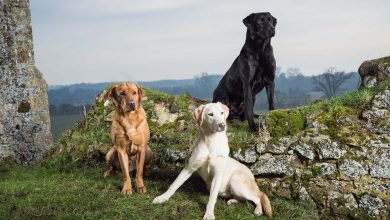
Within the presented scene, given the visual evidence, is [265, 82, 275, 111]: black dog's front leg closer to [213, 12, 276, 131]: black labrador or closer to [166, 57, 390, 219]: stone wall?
[213, 12, 276, 131]: black labrador

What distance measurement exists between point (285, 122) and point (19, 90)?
7.21m

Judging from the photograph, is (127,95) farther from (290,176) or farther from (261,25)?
(290,176)

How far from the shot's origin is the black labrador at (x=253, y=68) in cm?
791

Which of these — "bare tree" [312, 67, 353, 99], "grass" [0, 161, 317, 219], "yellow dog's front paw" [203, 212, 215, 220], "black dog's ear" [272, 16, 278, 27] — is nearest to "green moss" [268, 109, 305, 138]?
"grass" [0, 161, 317, 219]

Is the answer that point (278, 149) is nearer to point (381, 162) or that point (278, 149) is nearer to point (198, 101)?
point (381, 162)

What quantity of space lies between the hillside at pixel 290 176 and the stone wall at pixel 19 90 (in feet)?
12.6

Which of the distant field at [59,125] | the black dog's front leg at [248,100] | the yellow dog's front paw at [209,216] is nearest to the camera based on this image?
the yellow dog's front paw at [209,216]

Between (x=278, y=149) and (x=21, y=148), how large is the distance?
7388 millimetres

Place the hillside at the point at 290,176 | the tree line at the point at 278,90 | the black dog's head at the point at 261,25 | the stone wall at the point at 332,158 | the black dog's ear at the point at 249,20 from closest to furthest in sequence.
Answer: the hillside at the point at 290,176 → the stone wall at the point at 332,158 → the black dog's head at the point at 261,25 → the black dog's ear at the point at 249,20 → the tree line at the point at 278,90

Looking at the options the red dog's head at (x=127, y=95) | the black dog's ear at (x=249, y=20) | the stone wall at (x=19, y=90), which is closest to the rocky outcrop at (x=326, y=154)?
the black dog's ear at (x=249, y=20)

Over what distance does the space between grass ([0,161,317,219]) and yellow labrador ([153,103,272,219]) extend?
0.17 meters

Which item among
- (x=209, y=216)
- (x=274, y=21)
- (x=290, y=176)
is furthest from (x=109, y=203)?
(x=274, y=21)

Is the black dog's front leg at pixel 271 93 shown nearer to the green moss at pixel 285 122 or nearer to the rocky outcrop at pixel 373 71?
the green moss at pixel 285 122

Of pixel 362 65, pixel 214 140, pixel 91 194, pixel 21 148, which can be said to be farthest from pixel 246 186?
pixel 21 148
